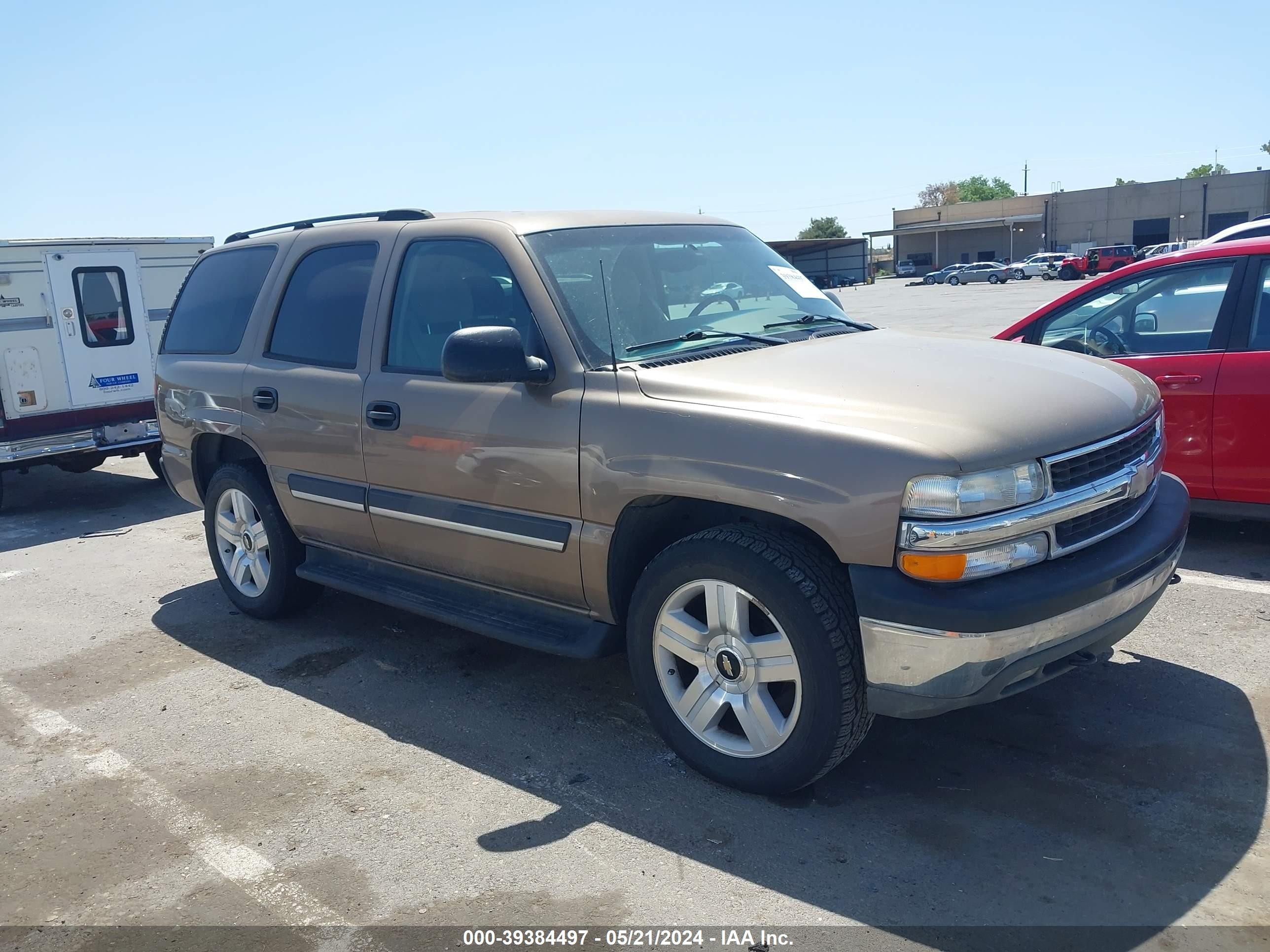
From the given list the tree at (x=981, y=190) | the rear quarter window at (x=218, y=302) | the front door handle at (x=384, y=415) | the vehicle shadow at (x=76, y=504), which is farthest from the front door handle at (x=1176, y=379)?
the tree at (x=981, y=190)

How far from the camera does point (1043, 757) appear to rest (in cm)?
360

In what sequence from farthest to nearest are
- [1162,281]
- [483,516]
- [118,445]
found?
[118,445] < [1162,281] < [483,516]

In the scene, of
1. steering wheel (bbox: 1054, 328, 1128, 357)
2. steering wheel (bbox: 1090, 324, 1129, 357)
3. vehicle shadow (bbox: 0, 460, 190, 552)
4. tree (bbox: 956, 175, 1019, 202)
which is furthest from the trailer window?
tree (bbox: 956, 175, 1019, 202)

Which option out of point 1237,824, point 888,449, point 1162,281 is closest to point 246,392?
point 888,449

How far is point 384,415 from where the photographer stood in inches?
172

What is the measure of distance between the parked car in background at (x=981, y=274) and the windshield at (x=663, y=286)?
5892 cm

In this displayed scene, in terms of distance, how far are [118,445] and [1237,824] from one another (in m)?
9.56

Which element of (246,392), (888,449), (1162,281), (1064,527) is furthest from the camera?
(1162,281)

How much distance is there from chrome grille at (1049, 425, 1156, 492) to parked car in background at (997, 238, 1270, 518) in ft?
6.85

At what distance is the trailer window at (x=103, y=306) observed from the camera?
10219mm

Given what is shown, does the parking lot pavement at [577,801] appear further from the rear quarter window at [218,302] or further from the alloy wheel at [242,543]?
the rear quarter window at [218,302]

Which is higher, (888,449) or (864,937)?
(888,449)

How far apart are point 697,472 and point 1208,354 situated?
3.53 m

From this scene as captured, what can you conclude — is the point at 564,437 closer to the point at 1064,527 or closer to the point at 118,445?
the point at 1064,527
